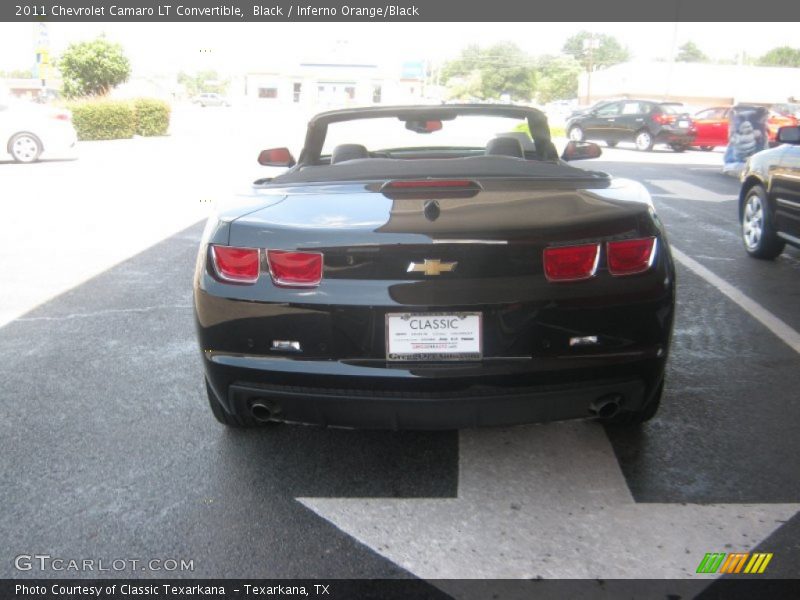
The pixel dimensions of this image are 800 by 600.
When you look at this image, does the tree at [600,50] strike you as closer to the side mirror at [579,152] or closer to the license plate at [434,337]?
the side mirror at [579,152]

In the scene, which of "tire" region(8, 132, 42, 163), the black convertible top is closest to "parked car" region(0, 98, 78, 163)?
"tire" region(8, 132, 42, 163)

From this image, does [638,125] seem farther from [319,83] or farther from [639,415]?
[319,83]

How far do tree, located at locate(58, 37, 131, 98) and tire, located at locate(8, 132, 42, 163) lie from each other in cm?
1481

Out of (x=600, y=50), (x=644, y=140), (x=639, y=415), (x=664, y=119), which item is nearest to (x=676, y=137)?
(x=664, y=119)

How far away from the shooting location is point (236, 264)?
2.96 m

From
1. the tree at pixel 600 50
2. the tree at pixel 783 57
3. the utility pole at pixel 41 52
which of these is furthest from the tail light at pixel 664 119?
the tree at pixel 783 57

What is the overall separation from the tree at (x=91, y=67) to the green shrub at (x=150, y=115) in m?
4.31

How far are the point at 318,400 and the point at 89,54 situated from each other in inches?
1286

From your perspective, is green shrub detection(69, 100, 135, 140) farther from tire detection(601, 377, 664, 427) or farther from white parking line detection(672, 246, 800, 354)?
tire detection(601, 377, 664, 427)

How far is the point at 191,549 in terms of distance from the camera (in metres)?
2.68

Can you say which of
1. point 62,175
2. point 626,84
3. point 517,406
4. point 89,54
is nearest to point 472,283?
point 517,406

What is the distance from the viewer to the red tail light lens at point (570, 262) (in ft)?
9.36

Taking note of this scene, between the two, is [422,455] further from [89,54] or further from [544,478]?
[89,54]

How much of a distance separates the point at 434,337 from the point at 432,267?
246 millimetres
